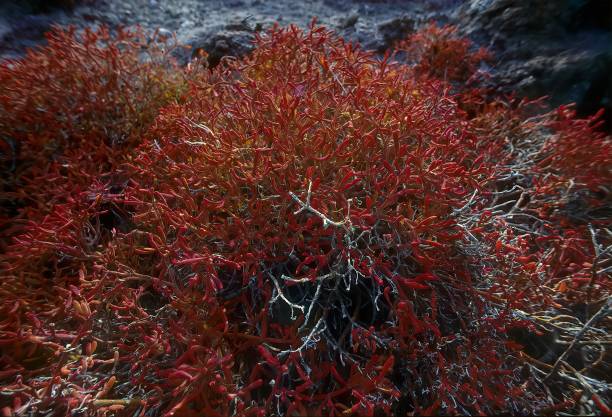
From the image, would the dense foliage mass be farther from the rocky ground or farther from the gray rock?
the rocky ground

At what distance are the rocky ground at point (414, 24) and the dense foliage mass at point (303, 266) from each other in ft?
3.40

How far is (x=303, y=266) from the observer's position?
6.08ft

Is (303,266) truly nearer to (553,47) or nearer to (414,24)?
(553,47)

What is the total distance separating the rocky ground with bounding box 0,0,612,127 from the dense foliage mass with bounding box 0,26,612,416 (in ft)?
3.40

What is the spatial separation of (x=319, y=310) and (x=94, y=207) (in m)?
1.59

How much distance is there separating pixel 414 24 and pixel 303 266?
412cm

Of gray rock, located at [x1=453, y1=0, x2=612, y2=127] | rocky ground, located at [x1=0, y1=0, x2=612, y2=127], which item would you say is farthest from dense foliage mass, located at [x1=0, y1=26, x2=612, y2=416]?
rocky ground, located at [x1=0, y1=0, x2=612, y2=127]

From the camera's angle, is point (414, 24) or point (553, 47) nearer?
point (553, 47)

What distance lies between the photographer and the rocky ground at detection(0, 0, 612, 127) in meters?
3.28

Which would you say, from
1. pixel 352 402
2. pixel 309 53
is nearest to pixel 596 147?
pixel 309 53

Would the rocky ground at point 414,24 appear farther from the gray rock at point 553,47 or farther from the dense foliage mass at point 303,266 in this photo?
the dense foliage mass at point 303,266

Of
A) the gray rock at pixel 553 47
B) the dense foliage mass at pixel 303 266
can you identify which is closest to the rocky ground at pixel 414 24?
the gray rock at pixel 553 47

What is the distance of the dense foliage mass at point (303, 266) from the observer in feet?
5.48

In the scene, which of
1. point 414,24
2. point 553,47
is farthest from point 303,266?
point 414,24
